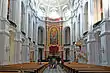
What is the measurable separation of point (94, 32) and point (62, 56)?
2214cm

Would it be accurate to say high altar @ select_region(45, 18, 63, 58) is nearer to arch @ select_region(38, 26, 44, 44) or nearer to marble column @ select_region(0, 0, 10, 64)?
arch @ select_region(38, 26, 44, 44)

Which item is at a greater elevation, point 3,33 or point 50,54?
point 3,33

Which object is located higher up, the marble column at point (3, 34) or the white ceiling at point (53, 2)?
the white ceiling at point (53, 2)

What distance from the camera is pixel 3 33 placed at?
15.5 meters

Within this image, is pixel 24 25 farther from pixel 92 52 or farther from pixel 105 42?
pixel 105 42

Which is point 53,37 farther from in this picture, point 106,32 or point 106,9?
point 106,32

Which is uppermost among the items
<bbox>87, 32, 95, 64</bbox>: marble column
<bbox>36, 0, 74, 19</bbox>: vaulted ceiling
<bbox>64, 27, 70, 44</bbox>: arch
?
<bbox>36, 0, 74, 19</bbox>: vaulted ceiling

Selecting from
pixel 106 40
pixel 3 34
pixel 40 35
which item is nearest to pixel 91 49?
pixel 106 40

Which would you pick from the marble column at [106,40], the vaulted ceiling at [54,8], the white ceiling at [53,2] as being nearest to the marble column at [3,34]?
the marble column at [106,40]

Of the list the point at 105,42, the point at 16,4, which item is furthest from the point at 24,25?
the point at 105,42

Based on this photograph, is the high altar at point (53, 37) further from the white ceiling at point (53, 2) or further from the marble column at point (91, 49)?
the marble column at point (91, 49)

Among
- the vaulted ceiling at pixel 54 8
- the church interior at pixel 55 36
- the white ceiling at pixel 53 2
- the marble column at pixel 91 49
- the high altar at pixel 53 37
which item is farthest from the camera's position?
the white ceiling at pixel 53 2

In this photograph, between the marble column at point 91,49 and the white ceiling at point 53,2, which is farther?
the white ceiling at point 53,2

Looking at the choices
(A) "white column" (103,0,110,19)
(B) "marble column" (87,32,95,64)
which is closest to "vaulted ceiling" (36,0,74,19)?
(B) "marble column" (87,32,95,64)
